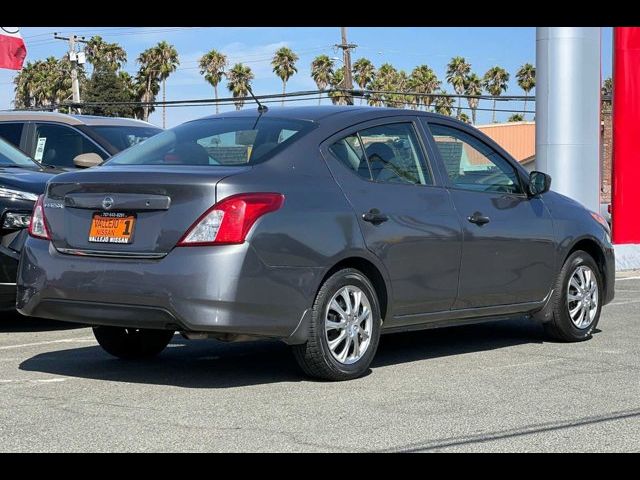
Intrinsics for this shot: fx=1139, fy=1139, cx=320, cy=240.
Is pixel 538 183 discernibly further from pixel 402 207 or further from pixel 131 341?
pixel 131 341

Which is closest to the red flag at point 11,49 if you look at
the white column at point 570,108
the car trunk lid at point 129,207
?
the white column at point 570,108

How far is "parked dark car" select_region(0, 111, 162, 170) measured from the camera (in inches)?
482

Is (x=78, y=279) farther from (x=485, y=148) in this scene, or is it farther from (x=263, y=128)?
(x=485, y=148)

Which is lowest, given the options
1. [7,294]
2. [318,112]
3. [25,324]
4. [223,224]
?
[25,324]

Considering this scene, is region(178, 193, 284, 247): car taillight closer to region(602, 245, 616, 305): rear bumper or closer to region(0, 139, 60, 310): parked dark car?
region(0, 139, 60, 310): parked dark car

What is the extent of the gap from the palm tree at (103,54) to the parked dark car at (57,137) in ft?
229

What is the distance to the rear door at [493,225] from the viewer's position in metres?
7.71

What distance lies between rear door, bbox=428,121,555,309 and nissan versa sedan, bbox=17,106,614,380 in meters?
0.01

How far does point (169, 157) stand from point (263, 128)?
615 mm

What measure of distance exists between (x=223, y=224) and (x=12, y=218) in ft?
10.6

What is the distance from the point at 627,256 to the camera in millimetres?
15766

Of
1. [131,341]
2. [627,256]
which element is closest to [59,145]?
[131,341]

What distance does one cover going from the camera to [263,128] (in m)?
7.16
